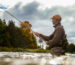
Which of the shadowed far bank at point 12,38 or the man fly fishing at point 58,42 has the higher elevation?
the shadowed far bank at point 12,38

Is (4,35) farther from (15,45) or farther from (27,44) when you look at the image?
(27,44)

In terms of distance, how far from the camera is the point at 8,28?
2921 inches

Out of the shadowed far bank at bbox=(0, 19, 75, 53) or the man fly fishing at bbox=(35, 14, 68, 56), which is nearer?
the man fly fishing at bbox=(35, 14, 68, 56)

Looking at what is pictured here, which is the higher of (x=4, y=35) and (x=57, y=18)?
(x=4, y=35)

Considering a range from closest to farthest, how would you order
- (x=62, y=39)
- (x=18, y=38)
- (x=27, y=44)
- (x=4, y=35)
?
(x=62, y=39)
(x=4, y=35)
(x=18, y=38)
(x=27, y=44)

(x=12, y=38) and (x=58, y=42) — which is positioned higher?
(x=12, y=38)

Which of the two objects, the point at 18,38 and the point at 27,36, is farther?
the point at 27,36

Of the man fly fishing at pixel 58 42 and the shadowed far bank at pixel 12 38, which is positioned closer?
the man fly fishing at pixel 58 42

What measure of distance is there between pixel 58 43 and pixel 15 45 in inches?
2666

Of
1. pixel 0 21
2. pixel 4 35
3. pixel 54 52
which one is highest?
pixel 0 21

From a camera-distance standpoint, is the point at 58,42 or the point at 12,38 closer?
the point at 58,42

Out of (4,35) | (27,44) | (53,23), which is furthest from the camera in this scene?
(27,44)

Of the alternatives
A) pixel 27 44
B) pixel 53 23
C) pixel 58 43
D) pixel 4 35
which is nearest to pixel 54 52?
pixel 58 43

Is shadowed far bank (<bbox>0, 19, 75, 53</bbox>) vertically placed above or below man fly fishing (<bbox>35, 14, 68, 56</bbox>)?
above
